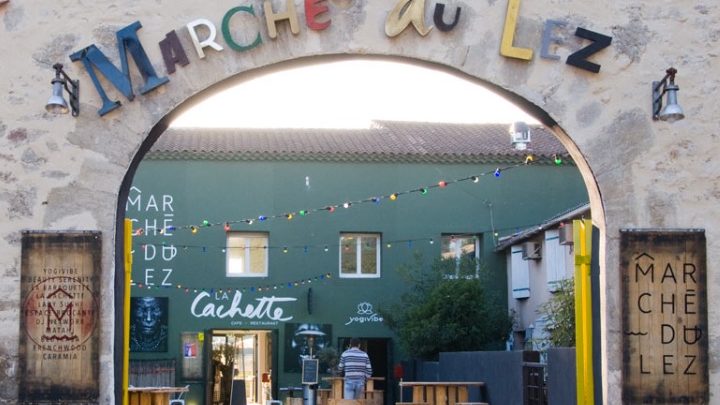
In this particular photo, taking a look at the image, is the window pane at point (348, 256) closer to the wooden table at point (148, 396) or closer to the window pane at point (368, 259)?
the window pane at point (368, 259)

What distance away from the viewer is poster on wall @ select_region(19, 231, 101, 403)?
30.1ft

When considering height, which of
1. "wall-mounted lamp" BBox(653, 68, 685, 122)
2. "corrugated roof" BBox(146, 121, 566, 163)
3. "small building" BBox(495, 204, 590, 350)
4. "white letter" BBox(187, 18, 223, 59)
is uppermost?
"corrugated roof" BBox(146, 121, 566, 163)

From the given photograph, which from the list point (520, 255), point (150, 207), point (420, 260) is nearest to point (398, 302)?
point (420, 260)

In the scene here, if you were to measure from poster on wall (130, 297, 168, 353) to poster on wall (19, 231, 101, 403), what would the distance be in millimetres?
17986

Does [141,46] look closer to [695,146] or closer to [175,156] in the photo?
[695,146]

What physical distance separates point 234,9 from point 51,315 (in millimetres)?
2615

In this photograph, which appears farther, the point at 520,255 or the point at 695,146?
the point at 520,255

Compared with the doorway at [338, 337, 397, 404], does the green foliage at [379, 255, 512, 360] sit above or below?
above

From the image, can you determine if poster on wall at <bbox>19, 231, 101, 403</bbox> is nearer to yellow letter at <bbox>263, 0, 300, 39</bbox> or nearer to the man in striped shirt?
yellow letter at <bbox>263, 0, 300, 39</bbox>

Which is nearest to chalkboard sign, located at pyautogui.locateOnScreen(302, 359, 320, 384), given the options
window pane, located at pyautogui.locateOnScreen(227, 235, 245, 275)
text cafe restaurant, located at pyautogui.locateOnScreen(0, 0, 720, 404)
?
window pane, located at pyautogui.locateOnScreen(227, 235, 245, 275)

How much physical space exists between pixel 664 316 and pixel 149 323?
1912 centimetres

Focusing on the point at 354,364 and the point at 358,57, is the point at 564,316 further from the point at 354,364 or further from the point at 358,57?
the point at 358,57

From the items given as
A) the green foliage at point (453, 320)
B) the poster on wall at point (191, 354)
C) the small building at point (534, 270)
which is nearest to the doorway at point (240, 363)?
the poster on wall at point (191, 354)

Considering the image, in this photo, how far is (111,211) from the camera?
9.34m
